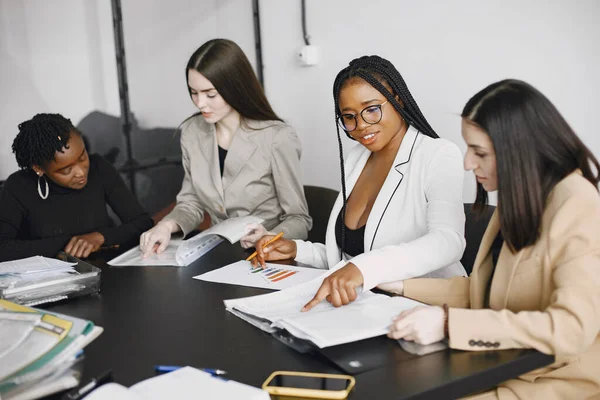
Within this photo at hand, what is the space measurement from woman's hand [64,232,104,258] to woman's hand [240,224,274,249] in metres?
0.51

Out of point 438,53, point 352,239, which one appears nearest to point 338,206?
point 352,239

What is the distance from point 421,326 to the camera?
1241mm

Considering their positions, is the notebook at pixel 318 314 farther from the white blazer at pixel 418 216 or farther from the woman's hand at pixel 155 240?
the woman's hand at pixel 155 240

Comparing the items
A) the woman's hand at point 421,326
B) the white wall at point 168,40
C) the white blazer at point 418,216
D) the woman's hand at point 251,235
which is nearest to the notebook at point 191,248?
the woman's hand at point 251,235

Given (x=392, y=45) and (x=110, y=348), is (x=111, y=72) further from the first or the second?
(x=110, y=348)

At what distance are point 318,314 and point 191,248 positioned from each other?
2.61 ft

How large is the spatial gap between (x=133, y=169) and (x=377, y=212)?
6.79 ft

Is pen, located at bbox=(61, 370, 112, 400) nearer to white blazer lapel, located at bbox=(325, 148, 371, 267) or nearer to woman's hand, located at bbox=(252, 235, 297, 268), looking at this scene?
woman's hand, located at bbox=(252, 235, 297, 268)

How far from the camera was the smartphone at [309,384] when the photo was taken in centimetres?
106

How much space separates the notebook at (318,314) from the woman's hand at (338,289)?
0.01m

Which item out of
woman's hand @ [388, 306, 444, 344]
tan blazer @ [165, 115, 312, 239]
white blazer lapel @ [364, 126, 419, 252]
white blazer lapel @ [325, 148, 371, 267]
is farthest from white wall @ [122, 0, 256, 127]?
woman's hand @ [388, 306, 444, 344]

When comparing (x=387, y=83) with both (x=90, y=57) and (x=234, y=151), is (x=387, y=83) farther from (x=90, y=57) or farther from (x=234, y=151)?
(x=90, y=57)

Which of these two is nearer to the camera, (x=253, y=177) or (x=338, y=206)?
(x=338, y=206)

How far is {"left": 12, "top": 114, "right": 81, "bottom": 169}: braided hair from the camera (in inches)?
92.0
